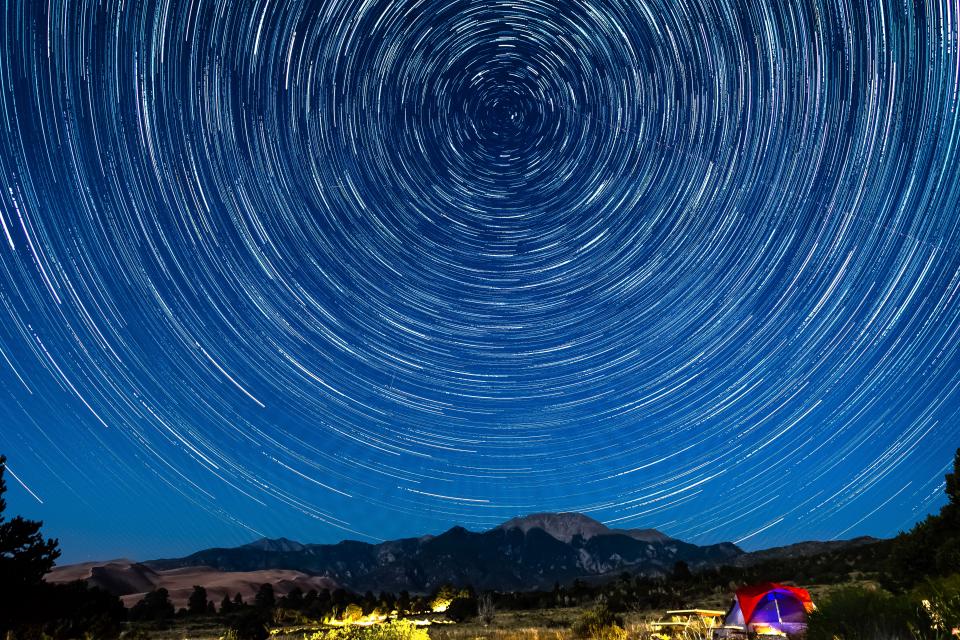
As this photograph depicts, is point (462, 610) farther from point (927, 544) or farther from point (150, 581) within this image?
point (150, 581)

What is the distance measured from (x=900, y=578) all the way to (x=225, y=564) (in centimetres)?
20970

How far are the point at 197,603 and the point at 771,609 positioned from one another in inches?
1851

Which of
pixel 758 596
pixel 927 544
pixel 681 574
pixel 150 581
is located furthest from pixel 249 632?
pixel 150 581

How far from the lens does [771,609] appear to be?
54.4 feet

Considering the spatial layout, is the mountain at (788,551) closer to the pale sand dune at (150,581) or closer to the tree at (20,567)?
the pale sand dune at (150,581)

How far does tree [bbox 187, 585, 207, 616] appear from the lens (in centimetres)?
4461

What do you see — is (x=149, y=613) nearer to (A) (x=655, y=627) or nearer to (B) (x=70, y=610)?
(B) (x=70, y=610)

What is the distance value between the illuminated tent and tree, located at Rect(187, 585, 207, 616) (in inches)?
1643

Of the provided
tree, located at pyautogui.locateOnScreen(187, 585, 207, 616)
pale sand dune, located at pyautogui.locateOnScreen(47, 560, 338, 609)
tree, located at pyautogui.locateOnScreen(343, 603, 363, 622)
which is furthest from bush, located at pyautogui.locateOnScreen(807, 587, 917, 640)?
pale sand dune, located at pyautogui.locateOnScreen(47, 560, 338, 609)

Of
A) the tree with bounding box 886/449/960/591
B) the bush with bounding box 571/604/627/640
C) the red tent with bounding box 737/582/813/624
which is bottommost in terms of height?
the bush with bounding box 571/604/627/640

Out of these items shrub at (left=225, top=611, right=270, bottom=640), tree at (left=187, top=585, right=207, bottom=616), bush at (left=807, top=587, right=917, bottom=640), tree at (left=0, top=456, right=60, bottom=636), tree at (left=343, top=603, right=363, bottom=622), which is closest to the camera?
bush at (left=807, top=587, right=917, bottom=640)

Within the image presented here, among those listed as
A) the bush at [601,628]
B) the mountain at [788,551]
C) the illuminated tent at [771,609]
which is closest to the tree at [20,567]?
the bush at [601,628]

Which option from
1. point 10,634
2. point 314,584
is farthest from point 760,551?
point 10,634

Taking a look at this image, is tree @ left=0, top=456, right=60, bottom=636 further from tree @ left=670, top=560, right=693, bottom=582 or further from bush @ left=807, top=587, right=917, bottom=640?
tree @ left=670, top=560, right=693, bottom=582
